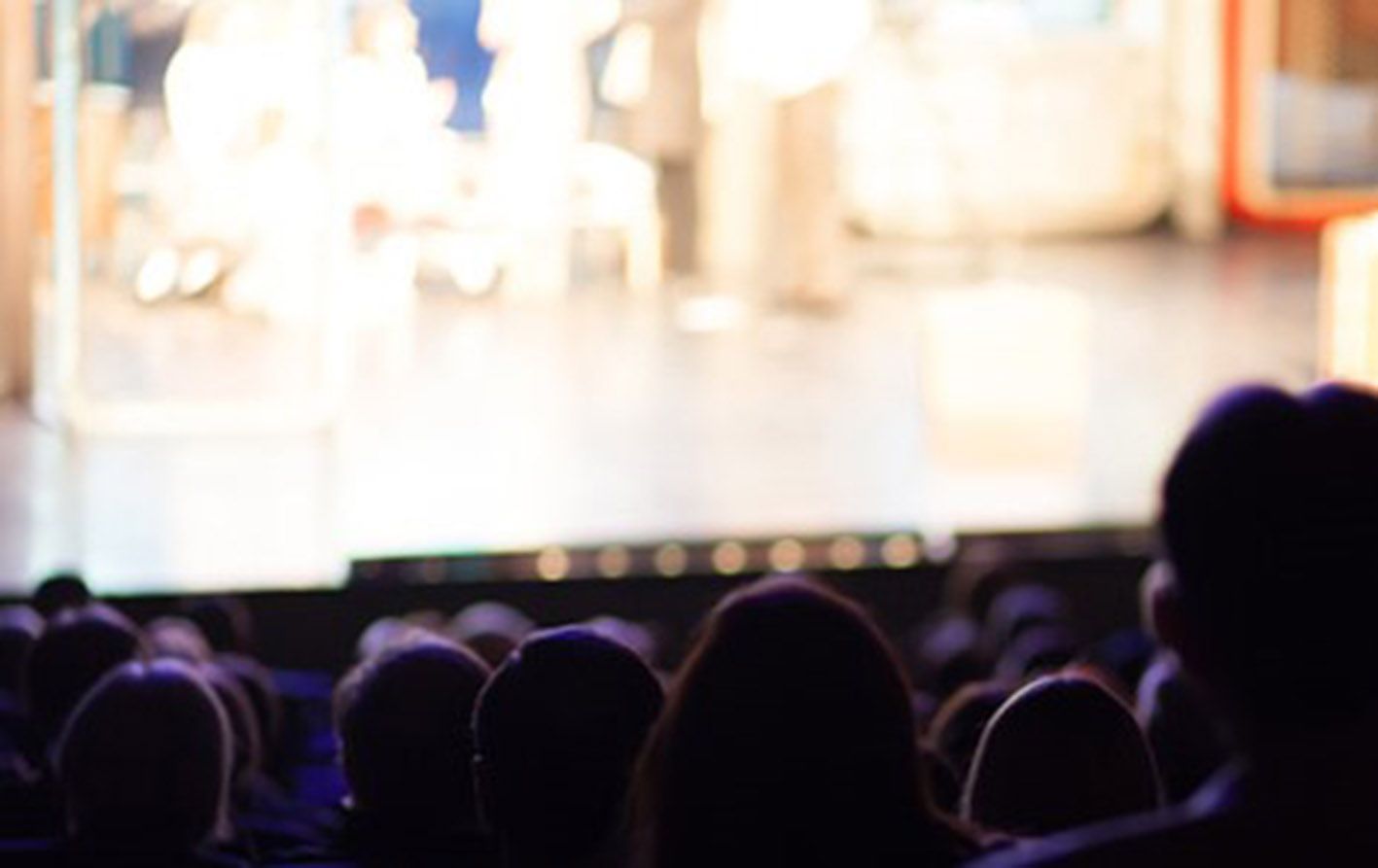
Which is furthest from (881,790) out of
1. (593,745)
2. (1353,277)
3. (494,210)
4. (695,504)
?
(494,210)

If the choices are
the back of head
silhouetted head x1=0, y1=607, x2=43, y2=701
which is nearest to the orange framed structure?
silhouetted head x1=0, y1=607, x2=43, y2=701

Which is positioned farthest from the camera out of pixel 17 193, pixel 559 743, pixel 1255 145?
pixel 1255 145

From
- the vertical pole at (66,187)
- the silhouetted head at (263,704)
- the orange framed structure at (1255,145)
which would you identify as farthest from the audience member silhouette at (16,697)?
the orange framed structure at (1255,145)

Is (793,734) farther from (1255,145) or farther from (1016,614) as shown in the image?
(1255,145)

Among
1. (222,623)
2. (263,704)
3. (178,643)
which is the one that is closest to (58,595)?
(222,623)

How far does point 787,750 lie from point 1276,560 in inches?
17.6

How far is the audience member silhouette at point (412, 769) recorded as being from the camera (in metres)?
3.51

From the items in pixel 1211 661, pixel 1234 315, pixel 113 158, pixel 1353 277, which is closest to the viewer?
pixel 1211 661

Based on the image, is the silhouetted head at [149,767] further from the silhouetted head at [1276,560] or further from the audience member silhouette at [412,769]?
the silhouetted head at [1276,560]

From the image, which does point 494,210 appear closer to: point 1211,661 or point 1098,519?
point 1098,519

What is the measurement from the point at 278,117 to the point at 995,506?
→ 2.41m

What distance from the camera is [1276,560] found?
189cm

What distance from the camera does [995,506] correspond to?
871 cm

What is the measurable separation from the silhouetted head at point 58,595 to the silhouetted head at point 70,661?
1.43m
